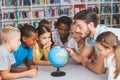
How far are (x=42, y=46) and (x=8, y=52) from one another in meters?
0.57

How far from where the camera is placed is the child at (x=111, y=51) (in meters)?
1.89

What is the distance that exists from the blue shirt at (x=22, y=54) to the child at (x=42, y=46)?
5cm

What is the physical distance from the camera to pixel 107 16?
6723 millimetres

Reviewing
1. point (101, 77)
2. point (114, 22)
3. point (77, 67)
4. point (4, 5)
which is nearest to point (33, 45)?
point (77, 67)

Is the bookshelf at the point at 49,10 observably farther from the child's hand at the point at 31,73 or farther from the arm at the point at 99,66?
the arm at the point at 99,66

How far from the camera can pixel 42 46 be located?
2.55 m

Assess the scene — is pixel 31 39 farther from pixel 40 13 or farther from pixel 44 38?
pixel 40 13

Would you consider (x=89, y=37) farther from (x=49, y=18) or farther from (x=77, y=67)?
(x=49, y=18)

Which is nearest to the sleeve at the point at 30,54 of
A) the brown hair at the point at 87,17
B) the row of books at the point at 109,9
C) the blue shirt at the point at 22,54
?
the blue shirt at the point at 22,54

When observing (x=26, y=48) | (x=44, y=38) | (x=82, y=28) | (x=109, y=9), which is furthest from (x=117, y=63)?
(x=109, y=9)

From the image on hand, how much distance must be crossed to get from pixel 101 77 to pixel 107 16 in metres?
4.79

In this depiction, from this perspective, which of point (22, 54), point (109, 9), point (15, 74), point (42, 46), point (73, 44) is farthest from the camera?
point (109, 9)

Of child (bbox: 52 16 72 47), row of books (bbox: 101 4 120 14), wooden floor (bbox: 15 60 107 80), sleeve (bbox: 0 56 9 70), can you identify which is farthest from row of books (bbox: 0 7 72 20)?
sleeve (bbox: 0 56 9 70)

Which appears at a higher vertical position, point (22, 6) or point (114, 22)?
point (22, 6)
